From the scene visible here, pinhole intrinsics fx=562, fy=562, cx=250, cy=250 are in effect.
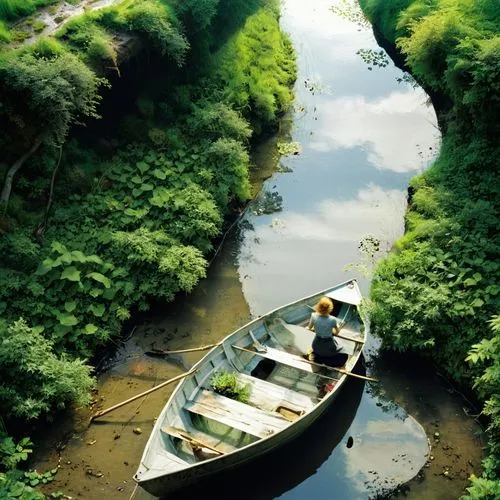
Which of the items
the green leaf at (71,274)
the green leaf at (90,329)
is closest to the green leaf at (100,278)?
the green leaf at (71,274)

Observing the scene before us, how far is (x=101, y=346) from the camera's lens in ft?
41.1

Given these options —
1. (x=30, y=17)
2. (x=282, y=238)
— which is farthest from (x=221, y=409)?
(x=30, y=17)

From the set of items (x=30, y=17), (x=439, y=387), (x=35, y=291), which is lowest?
(x=439, y=387)

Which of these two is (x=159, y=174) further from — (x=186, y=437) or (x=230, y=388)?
(x=186, y=437)

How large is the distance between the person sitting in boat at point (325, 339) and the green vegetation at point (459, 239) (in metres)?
1.32

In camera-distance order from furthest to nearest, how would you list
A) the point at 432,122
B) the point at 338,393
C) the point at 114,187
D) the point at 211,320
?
the point at 432,122
the point at 114,187
the point at 211,320
the point at 338,393

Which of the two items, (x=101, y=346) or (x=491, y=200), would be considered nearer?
(x=101, y=346)

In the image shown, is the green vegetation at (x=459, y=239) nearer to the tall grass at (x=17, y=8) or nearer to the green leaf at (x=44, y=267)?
the green leaf at (x=44, y=267)

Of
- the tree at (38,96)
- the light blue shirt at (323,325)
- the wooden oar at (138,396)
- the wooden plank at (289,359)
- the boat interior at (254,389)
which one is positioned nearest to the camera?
the boat interior at (254,389)

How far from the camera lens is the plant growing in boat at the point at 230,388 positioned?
35.9 ft

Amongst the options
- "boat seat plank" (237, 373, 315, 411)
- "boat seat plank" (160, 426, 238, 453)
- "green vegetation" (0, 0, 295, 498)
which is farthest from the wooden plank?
"green vegetation" (0, 0, 295, 498)

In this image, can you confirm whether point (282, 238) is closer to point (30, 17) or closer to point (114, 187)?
point (114, 187)

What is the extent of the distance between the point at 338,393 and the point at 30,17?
12.2 metres

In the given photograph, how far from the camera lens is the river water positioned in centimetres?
1054
